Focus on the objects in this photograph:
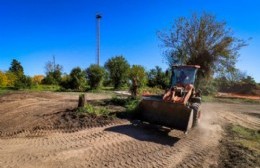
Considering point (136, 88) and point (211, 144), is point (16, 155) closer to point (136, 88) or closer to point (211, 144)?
point (211, 144)

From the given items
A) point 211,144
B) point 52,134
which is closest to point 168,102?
point 211,144

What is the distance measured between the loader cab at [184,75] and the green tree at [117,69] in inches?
824

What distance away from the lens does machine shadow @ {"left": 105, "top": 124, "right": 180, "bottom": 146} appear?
29.7ft

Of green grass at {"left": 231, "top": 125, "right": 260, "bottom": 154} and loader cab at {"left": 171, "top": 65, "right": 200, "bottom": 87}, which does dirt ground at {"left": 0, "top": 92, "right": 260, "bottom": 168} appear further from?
loader cab at {"left": 171, "top": 65, "right": 200, "bottom": 87}

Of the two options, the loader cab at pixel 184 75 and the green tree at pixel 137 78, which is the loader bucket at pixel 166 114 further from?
the green tree at pixel 137 78

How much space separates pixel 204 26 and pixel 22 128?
21.2 m

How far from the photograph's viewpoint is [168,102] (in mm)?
10125

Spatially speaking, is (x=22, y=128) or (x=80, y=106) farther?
(x=80, y=106)

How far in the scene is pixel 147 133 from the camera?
32.3 feet

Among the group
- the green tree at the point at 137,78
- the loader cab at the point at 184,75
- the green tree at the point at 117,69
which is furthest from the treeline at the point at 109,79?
the loader cab at the point at 184,75

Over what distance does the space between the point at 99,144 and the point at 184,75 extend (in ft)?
20.6

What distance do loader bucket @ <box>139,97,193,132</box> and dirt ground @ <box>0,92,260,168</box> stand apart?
0.40 m

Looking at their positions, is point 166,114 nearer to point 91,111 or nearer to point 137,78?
point 91,111

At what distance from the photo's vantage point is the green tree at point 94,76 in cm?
2994
